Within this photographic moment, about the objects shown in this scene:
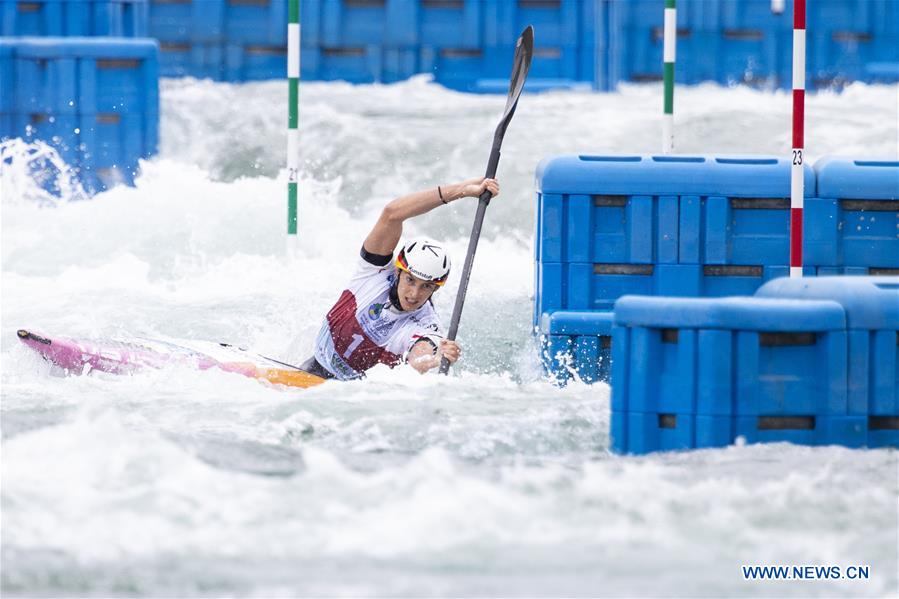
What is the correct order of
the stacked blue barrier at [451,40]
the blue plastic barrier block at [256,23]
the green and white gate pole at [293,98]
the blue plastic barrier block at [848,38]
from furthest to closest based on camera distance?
the blue plastic barrier block at [848,38] < the blue plastic barrier block at [256,23] < the stacked blue barrier at [451,40] < the green and white gate pole at [293,98]

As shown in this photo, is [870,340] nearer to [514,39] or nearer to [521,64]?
[521,64]

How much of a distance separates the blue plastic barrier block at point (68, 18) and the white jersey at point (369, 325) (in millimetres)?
7345

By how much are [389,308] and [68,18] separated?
7.65 m

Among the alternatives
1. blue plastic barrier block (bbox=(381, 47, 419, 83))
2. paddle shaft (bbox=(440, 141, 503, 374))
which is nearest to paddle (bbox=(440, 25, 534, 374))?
paddle shaft (bbox=(440, 141, 503, 374))

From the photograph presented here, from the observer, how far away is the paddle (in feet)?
22.6

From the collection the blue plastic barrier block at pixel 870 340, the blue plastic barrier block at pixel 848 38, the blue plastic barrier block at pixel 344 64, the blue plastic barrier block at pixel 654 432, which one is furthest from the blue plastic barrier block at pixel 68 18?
the blue plastic barrier block at pixel 870 340

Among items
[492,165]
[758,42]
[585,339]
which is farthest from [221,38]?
[585,339]

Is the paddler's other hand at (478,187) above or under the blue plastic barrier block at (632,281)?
above

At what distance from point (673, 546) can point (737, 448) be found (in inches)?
31.9

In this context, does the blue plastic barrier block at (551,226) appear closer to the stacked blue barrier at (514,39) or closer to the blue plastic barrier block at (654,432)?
the blue plastic barrier block at (654,432)

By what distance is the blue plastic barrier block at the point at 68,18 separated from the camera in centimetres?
1349

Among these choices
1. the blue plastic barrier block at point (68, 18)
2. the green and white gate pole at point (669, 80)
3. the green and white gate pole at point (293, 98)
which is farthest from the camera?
the blue plastic barrier block at point (68, 18)

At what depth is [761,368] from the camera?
203 inches

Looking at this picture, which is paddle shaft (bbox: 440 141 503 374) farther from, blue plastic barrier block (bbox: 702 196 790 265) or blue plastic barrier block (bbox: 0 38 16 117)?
blue plastic barrier block (bbox: 0 38 16 117)
